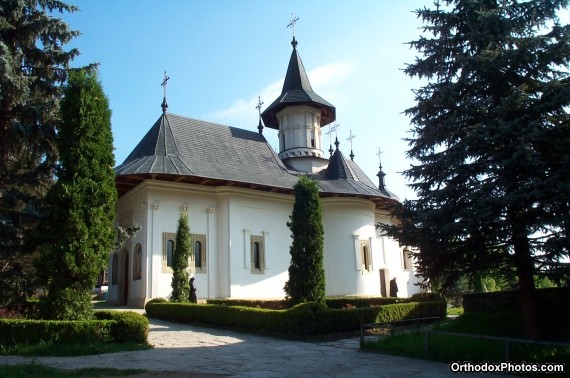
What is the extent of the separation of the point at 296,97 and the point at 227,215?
35.3 feet

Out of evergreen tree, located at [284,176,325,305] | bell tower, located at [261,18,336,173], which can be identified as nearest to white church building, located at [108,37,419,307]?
bell tower, located at [261,18,336,173]

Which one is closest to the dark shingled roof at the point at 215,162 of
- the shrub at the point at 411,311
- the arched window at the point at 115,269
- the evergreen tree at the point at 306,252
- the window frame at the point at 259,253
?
the window frame at the point at 259,253

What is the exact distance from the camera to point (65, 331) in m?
10.2

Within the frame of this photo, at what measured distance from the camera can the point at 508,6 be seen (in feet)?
34.6

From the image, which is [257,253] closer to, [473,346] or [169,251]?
[169,251]

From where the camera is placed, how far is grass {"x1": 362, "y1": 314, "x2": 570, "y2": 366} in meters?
8.36

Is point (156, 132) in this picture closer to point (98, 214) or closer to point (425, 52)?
point (98, 214)

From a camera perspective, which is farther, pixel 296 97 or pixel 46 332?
pixel 296 97

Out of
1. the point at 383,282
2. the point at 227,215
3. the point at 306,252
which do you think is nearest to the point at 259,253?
the point at 227,215

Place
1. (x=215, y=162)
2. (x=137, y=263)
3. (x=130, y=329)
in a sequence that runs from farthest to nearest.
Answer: (x=215, y=162)
(x=137, y=263)
(x=130, y=329)

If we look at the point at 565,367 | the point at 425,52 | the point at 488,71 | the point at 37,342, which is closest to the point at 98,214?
the point at 37,342

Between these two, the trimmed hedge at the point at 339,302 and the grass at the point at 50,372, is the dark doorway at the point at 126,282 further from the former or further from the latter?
the grass at the point at 50,372

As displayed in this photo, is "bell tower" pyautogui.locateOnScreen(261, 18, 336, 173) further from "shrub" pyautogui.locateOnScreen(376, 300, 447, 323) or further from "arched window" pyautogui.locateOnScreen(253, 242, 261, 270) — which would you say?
"shrub" pyautogui.locateOnScreen(376, 300, 447, 323)

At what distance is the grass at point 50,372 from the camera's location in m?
7.09
